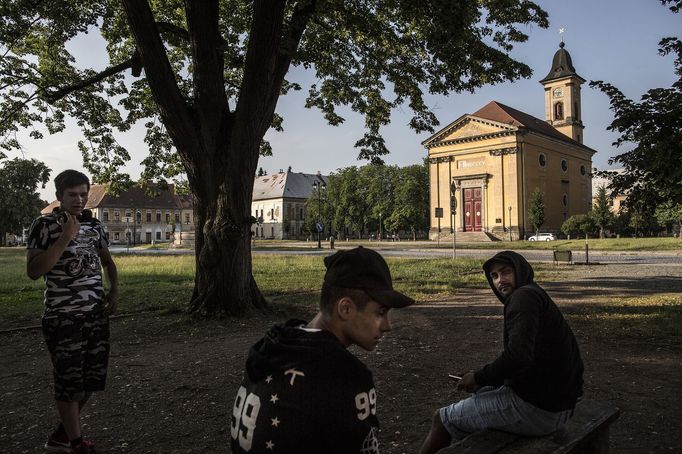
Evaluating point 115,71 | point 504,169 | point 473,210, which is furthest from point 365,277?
point 473,210

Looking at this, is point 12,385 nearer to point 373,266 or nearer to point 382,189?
point 373,266

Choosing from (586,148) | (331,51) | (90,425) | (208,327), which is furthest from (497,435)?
(586,148)

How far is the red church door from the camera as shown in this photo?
59.6 m

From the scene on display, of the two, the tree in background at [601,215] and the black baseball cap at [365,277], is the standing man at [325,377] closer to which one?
the black baseball cap at [365,277]

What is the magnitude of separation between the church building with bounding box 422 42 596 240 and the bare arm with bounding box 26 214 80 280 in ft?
172

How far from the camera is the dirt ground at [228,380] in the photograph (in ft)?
13.6

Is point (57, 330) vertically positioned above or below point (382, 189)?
below

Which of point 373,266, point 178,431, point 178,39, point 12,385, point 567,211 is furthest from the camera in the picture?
point 567,211

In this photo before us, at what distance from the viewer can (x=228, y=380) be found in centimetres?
578

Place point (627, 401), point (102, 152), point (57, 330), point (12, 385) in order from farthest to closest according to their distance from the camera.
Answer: point (102, 152), point (12, 385), point (627, 401), point (57, 330)

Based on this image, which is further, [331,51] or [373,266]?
[331,51]

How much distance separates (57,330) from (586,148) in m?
74.5

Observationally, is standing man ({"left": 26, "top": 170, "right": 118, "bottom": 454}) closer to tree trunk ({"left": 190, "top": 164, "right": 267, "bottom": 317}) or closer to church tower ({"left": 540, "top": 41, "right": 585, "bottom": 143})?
tree trunk ({"left": 190, "top": 164, "right": 267, "bottom": 317})

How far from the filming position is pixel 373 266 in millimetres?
1612
